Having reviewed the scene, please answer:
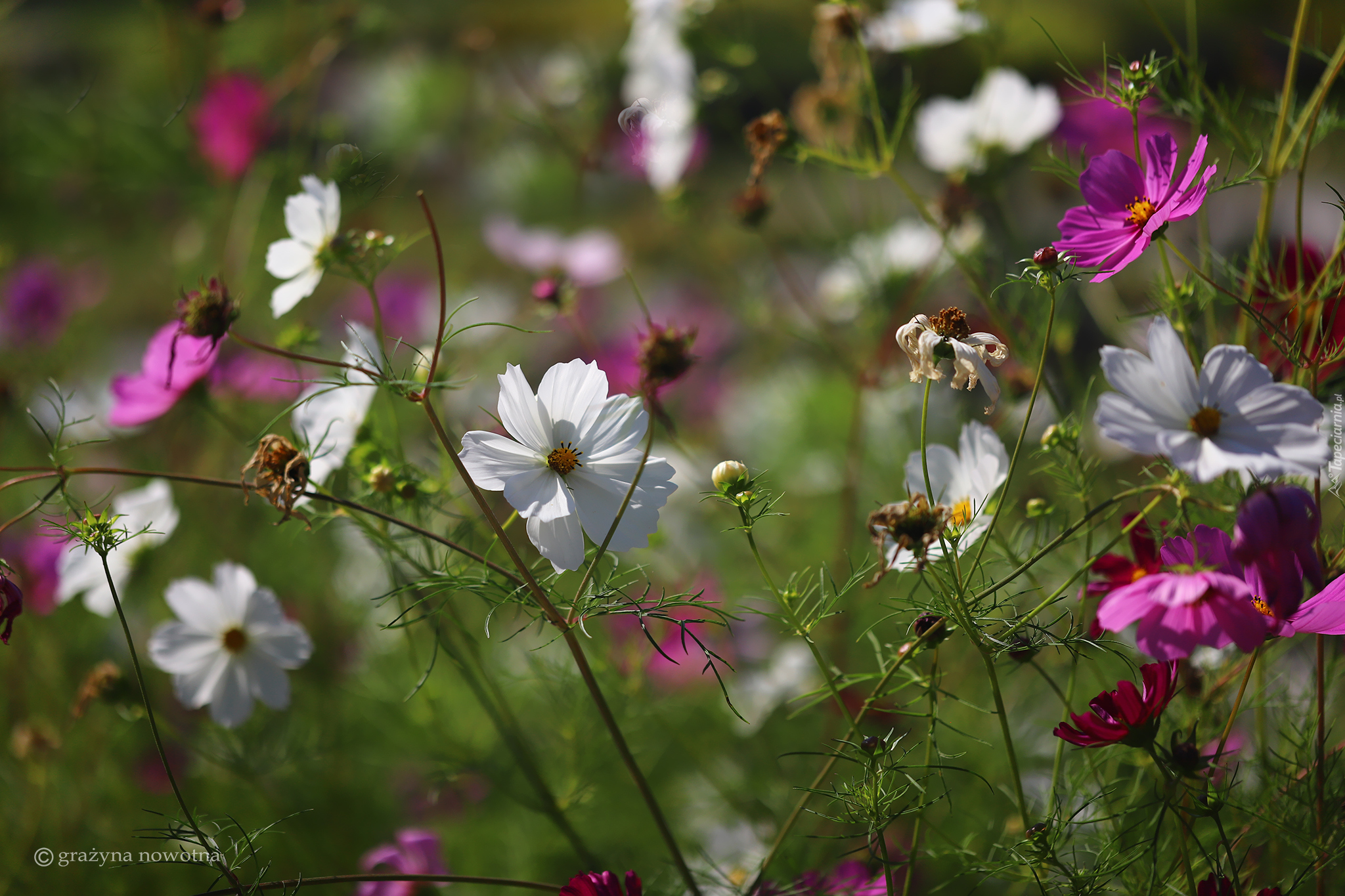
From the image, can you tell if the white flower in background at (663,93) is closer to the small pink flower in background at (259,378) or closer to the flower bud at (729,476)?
the small pink flower in background at (259,378)

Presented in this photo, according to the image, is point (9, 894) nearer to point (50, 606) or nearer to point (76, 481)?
point (50, 606)

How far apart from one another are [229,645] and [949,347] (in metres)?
Answer: 0.47

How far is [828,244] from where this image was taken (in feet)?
2.87

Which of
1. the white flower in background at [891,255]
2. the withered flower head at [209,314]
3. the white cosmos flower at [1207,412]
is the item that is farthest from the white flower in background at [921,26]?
the withered flower head at [209,314]

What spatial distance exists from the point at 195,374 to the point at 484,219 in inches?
53.3

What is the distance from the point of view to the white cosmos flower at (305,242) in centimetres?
44

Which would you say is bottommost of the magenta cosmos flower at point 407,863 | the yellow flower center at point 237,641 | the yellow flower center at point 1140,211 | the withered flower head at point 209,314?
the magenta cosmos flower at point 407,863

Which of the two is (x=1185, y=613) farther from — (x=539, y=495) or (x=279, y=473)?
(x=279, y=473)

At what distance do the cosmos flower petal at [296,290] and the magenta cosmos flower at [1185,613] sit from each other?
1.31 feet

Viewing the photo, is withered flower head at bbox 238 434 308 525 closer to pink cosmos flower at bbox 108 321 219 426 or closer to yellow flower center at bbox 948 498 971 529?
pink cosmos flower at bbox 108 321 219 426

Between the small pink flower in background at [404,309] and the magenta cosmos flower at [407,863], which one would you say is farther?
the small pink flower in background at [404,309]

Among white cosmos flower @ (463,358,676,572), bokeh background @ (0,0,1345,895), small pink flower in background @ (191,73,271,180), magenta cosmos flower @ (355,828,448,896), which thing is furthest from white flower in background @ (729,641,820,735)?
small pink flower in background @ (191,73,271,180)

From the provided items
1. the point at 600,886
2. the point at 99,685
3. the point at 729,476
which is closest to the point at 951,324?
the point at 729,476

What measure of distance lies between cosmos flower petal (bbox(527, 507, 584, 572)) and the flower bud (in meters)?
0.06
